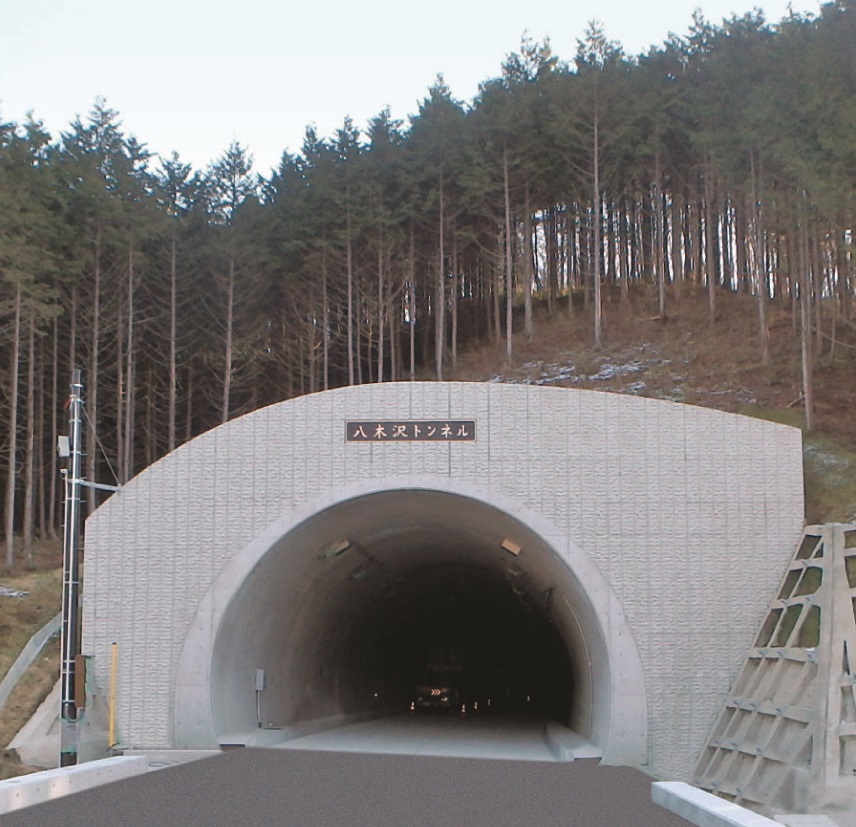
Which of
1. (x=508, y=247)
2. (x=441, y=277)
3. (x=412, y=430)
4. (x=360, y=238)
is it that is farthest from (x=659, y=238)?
(x=412, y=430)

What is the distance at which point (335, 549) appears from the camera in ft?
62.1

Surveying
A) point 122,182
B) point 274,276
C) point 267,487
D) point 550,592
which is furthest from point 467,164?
point 267,487

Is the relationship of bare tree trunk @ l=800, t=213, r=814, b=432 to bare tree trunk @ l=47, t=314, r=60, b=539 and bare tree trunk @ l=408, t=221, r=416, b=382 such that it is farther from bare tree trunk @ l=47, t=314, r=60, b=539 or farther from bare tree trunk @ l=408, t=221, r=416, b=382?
bare tree trunk @ l=47, t=314, r=60, b=539

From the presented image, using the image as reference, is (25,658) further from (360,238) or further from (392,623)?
(360,238)

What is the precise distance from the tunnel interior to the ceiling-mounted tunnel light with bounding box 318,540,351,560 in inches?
1.9

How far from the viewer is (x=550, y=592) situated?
20.1 meters

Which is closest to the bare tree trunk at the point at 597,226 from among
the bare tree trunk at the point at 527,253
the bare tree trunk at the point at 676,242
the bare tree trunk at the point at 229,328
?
the bare tree trunk at the point at 527,253

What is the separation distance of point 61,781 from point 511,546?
10.2 meters

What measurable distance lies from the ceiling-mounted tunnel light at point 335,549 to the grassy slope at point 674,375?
4640mm

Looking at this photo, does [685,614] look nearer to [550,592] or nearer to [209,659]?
[550,592]

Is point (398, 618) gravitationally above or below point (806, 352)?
below

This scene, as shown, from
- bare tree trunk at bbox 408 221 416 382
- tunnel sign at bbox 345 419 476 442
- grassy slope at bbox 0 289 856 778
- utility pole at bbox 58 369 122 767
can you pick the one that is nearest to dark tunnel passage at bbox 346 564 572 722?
grassy slope at bbox 0 289 856 778

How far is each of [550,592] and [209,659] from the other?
21.5 feet

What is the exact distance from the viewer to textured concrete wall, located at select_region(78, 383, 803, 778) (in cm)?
1577
